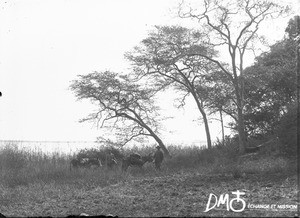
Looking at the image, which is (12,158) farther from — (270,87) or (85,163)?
(270,87)

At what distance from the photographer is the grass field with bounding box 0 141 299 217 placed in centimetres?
1044

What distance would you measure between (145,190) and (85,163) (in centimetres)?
1055

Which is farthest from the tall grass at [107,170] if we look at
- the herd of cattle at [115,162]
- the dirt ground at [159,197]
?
the dirt ground at [159,197]

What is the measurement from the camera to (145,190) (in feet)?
48.0

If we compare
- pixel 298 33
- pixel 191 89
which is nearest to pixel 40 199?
pixel 191 89

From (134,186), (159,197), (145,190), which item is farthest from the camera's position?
(134,186)

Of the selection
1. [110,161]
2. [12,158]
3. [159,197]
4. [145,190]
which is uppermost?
[12,158]

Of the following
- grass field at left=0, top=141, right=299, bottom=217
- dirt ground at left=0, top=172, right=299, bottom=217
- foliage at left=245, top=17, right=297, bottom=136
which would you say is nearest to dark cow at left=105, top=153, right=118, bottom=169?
grass field at left=0, top=141, right=299, bottom=217

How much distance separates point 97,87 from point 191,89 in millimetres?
5729

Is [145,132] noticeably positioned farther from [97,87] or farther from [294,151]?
[294,151]

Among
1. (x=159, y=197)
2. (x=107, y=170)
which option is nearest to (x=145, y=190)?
(x=159, y=197)

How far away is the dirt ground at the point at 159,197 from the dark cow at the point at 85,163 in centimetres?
710

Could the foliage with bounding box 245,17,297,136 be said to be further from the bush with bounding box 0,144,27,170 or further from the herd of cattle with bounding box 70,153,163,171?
the bush with bounding box 0,144,27,170

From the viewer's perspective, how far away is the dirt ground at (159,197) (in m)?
9.88
